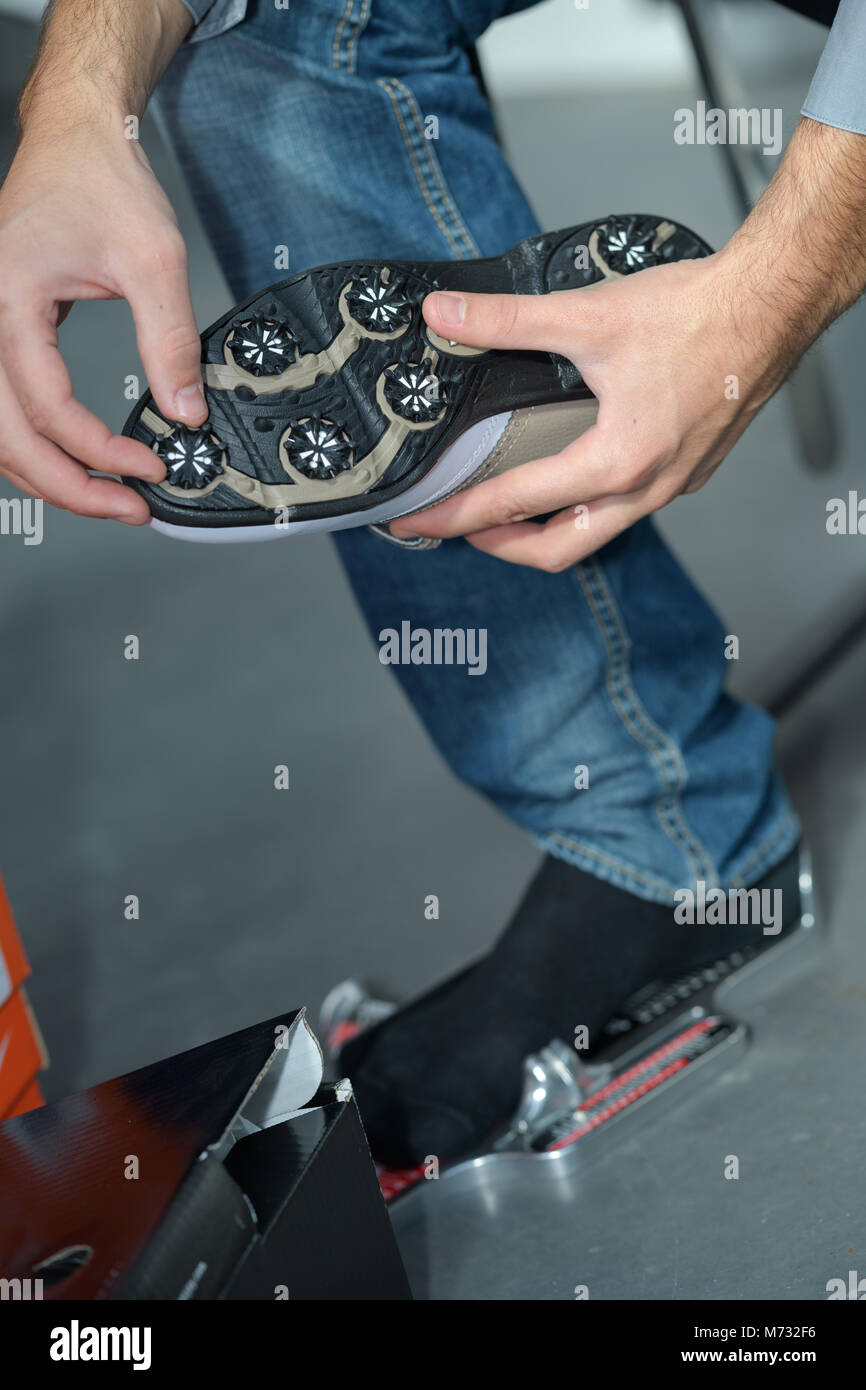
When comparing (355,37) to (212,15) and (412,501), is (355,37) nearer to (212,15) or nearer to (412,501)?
(212,15)

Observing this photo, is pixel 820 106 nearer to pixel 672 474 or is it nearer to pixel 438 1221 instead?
pixel 672 474

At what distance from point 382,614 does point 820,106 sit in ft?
1.23

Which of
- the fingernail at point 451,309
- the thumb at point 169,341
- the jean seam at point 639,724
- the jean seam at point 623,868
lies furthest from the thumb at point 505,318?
the jean seam at point 623,868

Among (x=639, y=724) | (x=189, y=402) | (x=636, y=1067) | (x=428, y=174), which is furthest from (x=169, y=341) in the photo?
(x=636, y=1067)

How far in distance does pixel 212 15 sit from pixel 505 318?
0.29 meters

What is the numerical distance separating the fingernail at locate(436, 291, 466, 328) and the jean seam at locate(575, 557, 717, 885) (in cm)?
23

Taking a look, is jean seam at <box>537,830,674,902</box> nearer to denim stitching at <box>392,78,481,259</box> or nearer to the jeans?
the jeans

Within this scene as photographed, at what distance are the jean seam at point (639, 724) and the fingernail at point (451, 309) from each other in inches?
8.9

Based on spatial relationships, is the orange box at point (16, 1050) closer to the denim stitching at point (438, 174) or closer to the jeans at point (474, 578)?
the jeans at point (474, 578)

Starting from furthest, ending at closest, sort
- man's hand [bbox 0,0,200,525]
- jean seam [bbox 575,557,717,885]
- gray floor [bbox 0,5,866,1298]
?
jean seam [bbox 575,557,717,885]
gray floor [bbox 0,5,866,1298]
man's hand [bbox 0,0,200,525]

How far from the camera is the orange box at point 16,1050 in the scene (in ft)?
2.19

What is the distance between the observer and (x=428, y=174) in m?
0.73

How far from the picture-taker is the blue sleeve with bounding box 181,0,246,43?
2.28 feet

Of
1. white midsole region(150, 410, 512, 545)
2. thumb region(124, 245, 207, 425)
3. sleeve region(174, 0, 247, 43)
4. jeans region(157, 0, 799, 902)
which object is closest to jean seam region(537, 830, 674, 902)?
jeans region(157, 0, 799, 902)
